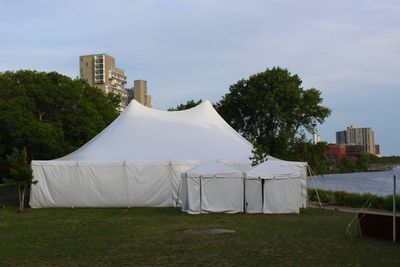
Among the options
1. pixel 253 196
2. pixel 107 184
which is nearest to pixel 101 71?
pixel 107 184

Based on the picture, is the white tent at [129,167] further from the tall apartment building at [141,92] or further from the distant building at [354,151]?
the tall apartment building at [141,92]

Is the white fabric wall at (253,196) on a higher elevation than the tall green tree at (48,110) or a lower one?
lower

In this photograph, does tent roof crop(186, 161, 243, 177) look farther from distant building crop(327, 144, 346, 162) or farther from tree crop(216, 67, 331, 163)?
distant building crop(327, 144, 346, 162)

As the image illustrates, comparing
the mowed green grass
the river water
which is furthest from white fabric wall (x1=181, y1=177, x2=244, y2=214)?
the river water

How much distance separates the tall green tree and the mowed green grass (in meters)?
17.5

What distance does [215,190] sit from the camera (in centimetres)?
2175

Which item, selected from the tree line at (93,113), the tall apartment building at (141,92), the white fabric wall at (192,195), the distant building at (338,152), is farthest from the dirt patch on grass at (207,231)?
the tall apartment building at (141,92)

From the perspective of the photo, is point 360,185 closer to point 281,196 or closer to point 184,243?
point 281,196

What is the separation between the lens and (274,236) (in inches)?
542

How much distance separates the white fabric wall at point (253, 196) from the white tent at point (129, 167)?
14.4 feet

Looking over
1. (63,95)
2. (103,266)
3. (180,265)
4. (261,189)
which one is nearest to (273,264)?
Answer: (180,265)

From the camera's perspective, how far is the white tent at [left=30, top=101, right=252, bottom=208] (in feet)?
83.1

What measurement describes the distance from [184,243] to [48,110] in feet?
102

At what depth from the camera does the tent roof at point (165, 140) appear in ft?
88.1
